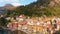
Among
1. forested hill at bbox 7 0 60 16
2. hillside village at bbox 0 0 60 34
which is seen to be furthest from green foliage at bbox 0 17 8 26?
forested hill at bbox 7 0 60 16

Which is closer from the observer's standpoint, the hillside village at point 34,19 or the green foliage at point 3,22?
the hillside village at point 34,19

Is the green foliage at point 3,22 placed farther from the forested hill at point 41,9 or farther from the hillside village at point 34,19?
the forested hill at point 41,9

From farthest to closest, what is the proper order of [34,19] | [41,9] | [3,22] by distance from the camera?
1. [41,9]
2. [3,22]
3. [34,19]

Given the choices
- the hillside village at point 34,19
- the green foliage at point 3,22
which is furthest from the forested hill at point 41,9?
the green foliage at point 3,22

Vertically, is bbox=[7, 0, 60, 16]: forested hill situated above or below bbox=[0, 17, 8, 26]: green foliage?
above

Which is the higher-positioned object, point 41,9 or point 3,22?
point 41,9

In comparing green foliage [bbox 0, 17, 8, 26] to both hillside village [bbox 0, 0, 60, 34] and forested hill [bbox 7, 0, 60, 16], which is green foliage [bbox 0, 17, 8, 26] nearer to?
hillside village [bbox 0, 0, 60, 34]

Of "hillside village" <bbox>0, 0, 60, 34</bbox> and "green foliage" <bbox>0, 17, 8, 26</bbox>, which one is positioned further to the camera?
"green foliage" <bbox>0, 17, 8, 26</bbox>

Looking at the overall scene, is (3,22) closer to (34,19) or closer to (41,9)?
(34,19)

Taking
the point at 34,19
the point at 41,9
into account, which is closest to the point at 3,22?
the point at 34,19
